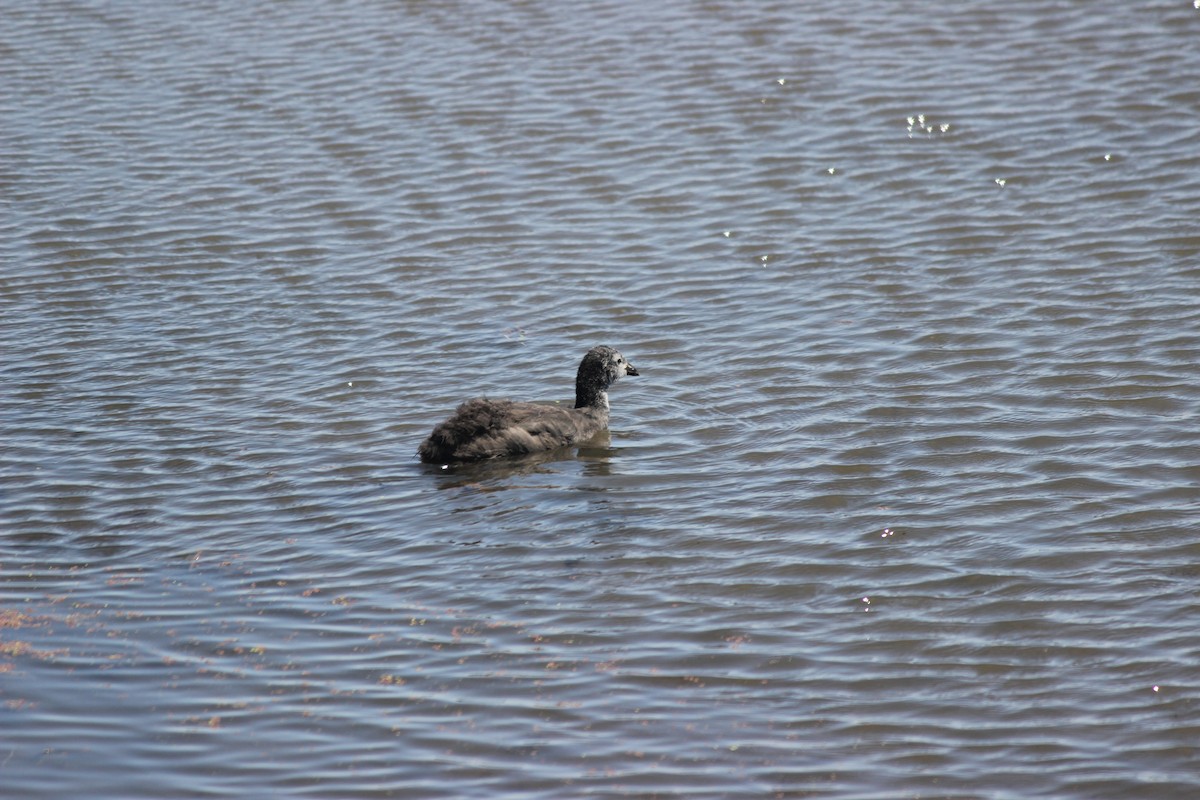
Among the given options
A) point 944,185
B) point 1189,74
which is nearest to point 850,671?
point 944,185

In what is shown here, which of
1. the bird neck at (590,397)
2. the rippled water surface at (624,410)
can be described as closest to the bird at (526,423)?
the bird neck at (590,397)

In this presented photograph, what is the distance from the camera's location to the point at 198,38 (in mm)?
22141

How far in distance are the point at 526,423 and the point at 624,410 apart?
3.77ft

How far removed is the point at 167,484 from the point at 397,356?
274 centimetres

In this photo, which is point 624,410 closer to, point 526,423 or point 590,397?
point 590,397

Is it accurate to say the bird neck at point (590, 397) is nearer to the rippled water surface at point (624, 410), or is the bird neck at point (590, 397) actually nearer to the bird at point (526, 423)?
the bird at point (526, 423)

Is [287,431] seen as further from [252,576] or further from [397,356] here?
[252,576]

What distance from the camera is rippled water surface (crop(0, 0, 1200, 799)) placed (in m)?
6.88

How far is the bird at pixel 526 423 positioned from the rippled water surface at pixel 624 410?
144 millimetres

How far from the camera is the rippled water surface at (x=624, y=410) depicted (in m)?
6.88

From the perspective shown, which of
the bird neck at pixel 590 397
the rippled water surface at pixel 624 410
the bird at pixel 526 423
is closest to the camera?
the rippled water surface at pixel 624 410

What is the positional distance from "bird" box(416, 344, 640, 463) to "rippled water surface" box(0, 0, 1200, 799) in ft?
0.47

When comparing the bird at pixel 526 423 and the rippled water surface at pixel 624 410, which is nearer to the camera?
the rippled water surface at pixel 624 410

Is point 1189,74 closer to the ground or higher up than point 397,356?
higher up
